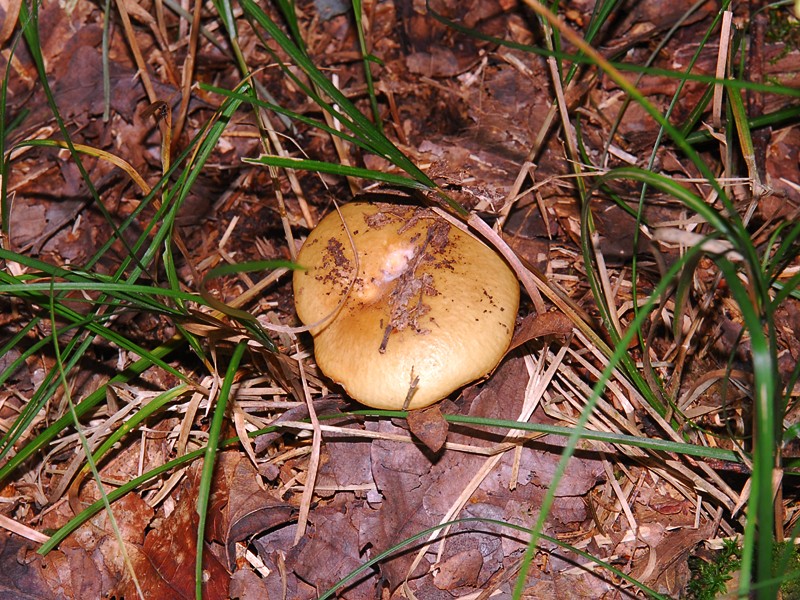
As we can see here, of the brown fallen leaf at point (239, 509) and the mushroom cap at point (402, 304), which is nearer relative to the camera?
the mushroom cap at point (402, 304)

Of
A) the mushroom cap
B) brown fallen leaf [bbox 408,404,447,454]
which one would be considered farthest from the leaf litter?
the mushroom cap

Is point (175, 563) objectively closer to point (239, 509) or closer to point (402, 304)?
point (239, 509)

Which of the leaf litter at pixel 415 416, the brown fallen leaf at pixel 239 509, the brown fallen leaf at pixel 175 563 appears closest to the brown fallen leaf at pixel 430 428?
the leaf litter at pixel 415 416

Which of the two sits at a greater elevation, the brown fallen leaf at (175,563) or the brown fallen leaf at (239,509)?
the brown fallen leaf at (239,509)

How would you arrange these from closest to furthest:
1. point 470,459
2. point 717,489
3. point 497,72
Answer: point 717,489 < point 470,459 < point 497,72

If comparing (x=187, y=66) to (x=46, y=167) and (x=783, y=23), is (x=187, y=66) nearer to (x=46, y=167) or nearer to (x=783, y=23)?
(x=46, y=167)

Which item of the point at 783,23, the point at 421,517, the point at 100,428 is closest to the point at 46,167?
the point at 100,428

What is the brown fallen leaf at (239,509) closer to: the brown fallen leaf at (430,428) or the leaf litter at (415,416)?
the leaf litter at (415,416)
